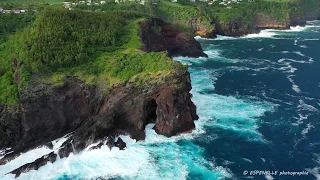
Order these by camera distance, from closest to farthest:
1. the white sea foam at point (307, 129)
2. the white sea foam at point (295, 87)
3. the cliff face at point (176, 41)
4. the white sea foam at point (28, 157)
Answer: the white sea foam at point (28, 157), the white sea foam at point (307, 129), the white sea foam at point (295, 87), the cliff face at point (176, 41)

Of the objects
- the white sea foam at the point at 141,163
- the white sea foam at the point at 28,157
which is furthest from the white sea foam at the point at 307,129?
the white sea foam at the point at 28,157

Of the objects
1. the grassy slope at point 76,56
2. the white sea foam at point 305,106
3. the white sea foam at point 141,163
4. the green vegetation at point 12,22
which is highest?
the green vegetation at point 12,22

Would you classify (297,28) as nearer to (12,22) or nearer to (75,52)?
(12,22)

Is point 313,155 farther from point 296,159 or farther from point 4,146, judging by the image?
point 4,146

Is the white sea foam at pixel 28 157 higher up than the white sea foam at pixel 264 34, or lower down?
lower down

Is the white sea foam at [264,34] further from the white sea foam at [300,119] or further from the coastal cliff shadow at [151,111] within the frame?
the coastal cliff shadow at [151,111]

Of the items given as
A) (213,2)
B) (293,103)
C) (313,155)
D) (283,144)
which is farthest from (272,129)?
(213,2)

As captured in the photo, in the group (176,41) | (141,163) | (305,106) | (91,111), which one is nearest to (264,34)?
(176,41)
